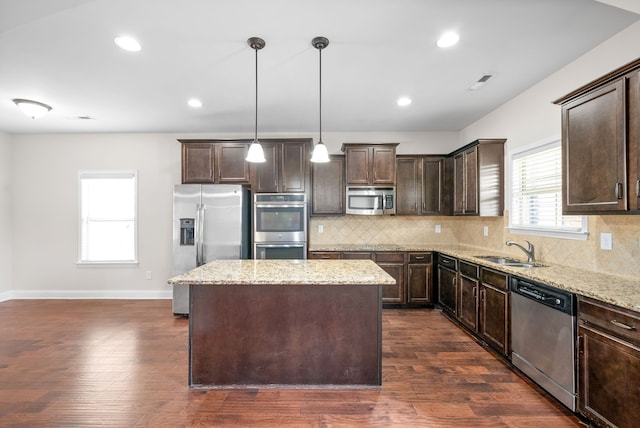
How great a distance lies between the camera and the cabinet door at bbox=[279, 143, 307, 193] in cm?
453

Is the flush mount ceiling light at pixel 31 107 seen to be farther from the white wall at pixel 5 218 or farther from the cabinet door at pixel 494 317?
the cabinet door at pixel 494 317

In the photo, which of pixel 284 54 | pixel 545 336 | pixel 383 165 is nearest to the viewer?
pixel 545 336

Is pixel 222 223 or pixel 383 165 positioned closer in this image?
pixel 222 223

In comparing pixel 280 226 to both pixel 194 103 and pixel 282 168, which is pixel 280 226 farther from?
pixel 194 103

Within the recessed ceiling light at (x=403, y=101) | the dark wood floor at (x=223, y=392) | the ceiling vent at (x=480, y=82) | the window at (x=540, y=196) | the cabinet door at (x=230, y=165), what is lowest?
the dark wood floor at (x=223, y=392)

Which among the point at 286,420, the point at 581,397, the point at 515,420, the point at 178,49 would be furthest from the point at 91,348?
the point at 581,397

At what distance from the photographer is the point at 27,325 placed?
3861mm

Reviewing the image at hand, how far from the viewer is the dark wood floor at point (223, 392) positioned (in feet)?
6.89

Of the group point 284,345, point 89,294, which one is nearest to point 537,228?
point 284,345

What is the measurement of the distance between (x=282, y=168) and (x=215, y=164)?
959mm

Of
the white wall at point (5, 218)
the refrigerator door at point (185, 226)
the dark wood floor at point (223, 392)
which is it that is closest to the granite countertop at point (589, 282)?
Result: the dark wood floor at point (223, 392)

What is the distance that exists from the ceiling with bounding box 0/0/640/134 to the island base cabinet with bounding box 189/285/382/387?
195 centimetres

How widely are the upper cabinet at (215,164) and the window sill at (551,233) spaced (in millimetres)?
3498

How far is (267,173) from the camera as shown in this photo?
4.53 metres
